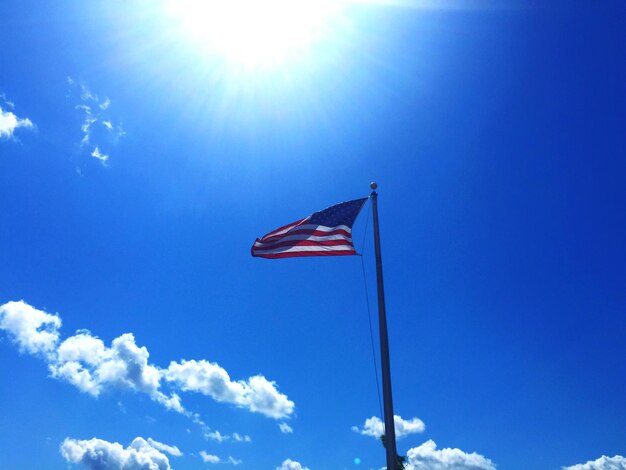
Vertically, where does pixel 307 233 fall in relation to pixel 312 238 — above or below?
above

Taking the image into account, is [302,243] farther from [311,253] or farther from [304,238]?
[311,253]

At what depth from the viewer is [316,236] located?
53.2 ft

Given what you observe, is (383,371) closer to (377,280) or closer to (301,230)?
(377,280)

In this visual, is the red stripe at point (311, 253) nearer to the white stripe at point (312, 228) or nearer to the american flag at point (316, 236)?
the american flag at point (316, 236)

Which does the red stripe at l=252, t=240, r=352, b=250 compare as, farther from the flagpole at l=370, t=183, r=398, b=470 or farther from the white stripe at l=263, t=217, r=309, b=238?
the flagpole at l=370, t=183, r=398, b=470

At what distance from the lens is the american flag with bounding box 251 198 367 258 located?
15.8 m

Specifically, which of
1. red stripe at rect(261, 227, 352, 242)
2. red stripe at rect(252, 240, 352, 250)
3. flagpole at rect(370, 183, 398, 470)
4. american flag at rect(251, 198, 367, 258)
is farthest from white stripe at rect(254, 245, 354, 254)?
flagpole at rect(370, 183, 398, 470)

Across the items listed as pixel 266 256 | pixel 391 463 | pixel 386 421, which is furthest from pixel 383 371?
pixel 266 256

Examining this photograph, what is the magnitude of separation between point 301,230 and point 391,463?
26.6 ft

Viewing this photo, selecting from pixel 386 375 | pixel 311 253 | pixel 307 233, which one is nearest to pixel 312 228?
pixel 307 233

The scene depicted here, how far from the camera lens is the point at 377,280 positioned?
13375 millimetres

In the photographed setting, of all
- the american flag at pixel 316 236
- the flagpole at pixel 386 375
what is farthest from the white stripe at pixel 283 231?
the flagpole at pixel 386 375

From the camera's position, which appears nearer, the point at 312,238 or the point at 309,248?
the point at 309,248

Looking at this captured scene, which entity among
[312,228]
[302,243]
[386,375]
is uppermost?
[312,228]
